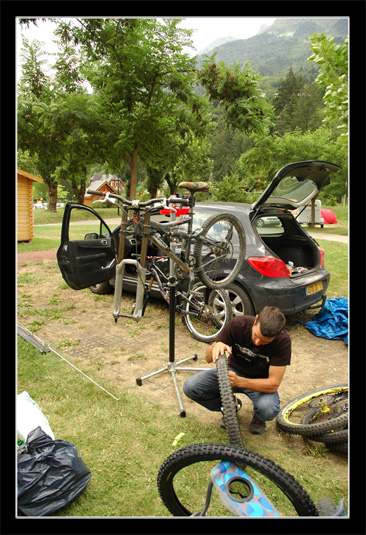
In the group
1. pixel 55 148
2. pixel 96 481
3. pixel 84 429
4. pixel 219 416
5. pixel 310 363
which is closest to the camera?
pixel 96 481

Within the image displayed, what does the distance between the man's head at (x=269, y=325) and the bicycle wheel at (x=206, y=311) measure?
6.05ft

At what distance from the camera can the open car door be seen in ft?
12.4

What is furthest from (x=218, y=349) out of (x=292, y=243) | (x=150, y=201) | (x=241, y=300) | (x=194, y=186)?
(x=292, y=243)

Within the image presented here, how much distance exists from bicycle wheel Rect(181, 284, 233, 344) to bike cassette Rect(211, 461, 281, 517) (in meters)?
2.70

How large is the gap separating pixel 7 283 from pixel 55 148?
613cm

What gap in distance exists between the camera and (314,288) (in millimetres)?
4688

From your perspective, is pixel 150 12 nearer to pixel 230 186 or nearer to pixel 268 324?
pixel 268 324

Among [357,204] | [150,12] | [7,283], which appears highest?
[150,12]

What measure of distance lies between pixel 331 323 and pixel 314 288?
27.9 inches

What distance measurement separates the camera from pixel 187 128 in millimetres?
8312

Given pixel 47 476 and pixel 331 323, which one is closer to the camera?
pixel 47 476

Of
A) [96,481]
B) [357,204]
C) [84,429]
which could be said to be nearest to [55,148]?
[84,429]

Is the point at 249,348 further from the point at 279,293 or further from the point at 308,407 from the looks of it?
the point at 279,293

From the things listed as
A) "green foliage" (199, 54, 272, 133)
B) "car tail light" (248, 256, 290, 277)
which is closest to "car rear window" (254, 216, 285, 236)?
"car tail light" (248, 256, 290, 277)
